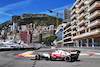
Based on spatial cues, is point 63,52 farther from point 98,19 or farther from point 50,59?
point 98,19

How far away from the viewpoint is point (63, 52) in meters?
11.4

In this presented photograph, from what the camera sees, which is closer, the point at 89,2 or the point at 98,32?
the point at 98,32

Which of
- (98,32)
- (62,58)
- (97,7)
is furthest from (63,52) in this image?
(97,7)

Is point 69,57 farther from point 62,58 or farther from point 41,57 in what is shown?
point 41,57

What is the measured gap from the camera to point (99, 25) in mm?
39812

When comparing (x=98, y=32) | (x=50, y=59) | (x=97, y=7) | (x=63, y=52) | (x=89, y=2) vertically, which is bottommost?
(x=50, y=59)

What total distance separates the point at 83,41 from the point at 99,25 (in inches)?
785

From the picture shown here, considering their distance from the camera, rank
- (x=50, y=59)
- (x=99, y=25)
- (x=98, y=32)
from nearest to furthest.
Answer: (x=50, y=59)
(x=98, y=32)
(x=99, y=25)

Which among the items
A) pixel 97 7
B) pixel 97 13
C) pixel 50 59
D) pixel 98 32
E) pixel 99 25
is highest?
pixel 97 7

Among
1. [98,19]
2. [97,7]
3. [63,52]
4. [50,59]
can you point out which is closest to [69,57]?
[63,52]

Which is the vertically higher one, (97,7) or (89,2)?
(89,2)

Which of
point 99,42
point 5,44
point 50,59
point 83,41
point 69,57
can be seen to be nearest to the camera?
point 69,57

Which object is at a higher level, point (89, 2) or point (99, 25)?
point (89, 2)

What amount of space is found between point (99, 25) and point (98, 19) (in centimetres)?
236
